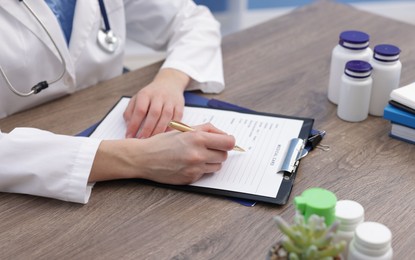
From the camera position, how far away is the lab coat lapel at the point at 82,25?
4.49 ft

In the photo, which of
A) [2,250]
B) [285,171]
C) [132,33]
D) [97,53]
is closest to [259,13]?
[132,33]

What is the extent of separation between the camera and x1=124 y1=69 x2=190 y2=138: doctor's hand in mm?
1163

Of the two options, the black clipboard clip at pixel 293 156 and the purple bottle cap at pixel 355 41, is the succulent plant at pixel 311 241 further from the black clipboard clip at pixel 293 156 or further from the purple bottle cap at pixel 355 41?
the purple bottle cap at pixel 355 41

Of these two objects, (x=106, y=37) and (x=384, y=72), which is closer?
(x=384, y=72)

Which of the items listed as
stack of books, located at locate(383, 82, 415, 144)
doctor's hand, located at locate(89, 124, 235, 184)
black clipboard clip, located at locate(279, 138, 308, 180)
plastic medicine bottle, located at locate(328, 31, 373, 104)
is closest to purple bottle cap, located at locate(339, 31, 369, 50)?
plastic medicine bottle, located at locate(328, 31, 373, 104)

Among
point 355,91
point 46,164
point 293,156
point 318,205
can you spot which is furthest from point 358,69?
point 46,164

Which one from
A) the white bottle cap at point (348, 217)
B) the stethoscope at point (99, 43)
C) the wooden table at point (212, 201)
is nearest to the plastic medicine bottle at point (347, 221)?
the white bottle cap at point (348, 217)

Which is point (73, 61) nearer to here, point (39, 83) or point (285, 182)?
point (39, 83)

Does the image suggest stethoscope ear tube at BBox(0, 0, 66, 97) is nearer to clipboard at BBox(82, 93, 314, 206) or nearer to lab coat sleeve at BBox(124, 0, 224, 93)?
lab coat sleeve at BBox(124, 0, 224, 93)

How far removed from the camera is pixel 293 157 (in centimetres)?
105

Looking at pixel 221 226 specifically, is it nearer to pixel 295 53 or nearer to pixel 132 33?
pixel 295 53

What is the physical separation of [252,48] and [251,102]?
→ 299 millimetres

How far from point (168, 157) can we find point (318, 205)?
1.23ft

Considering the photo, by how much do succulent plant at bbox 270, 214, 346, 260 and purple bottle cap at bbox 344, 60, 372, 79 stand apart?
20.1 inches
